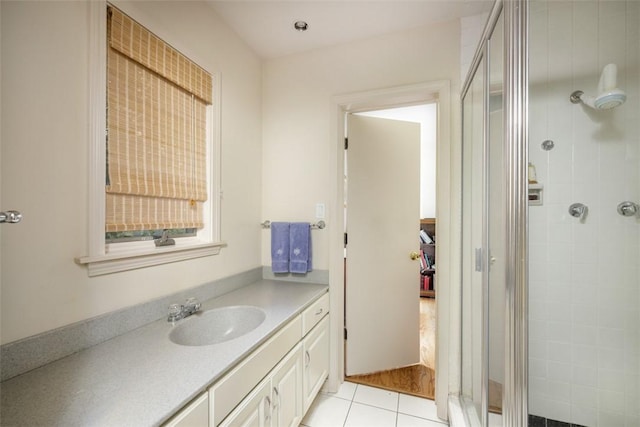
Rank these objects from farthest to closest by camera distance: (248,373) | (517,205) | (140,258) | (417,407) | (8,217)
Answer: (417,407)
(140,258)
(248,373)
(517,205)
(8,217)

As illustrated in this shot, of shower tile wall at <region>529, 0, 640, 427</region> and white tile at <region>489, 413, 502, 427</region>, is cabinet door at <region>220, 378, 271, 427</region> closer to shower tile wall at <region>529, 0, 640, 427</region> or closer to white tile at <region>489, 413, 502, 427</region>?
white tile at <region>489, 413, 502, 427</region>

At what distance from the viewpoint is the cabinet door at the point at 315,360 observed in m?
1.51

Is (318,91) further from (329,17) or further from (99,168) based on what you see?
(99,168)

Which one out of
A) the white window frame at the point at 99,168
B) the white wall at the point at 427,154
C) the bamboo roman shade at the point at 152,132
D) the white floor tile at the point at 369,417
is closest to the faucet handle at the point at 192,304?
the white window frame at the point at 99,168

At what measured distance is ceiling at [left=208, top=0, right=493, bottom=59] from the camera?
60.2 inches

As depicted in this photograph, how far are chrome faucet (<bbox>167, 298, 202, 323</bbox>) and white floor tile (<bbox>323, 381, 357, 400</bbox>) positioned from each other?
3.97ft

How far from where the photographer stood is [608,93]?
1284 mm

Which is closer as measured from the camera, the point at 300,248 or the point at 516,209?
the point at 516,209

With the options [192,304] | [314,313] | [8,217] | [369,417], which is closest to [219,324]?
[192,304]

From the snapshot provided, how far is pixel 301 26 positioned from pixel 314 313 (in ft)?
6.14

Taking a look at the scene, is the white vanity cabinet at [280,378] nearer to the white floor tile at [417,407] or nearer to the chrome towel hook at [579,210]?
the white floor tile at [417,407]

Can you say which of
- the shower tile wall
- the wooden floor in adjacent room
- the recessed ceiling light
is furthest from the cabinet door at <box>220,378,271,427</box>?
the recessed ceiling light

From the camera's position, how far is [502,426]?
0.95m

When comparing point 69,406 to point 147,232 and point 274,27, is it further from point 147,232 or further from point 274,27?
point 274,27
